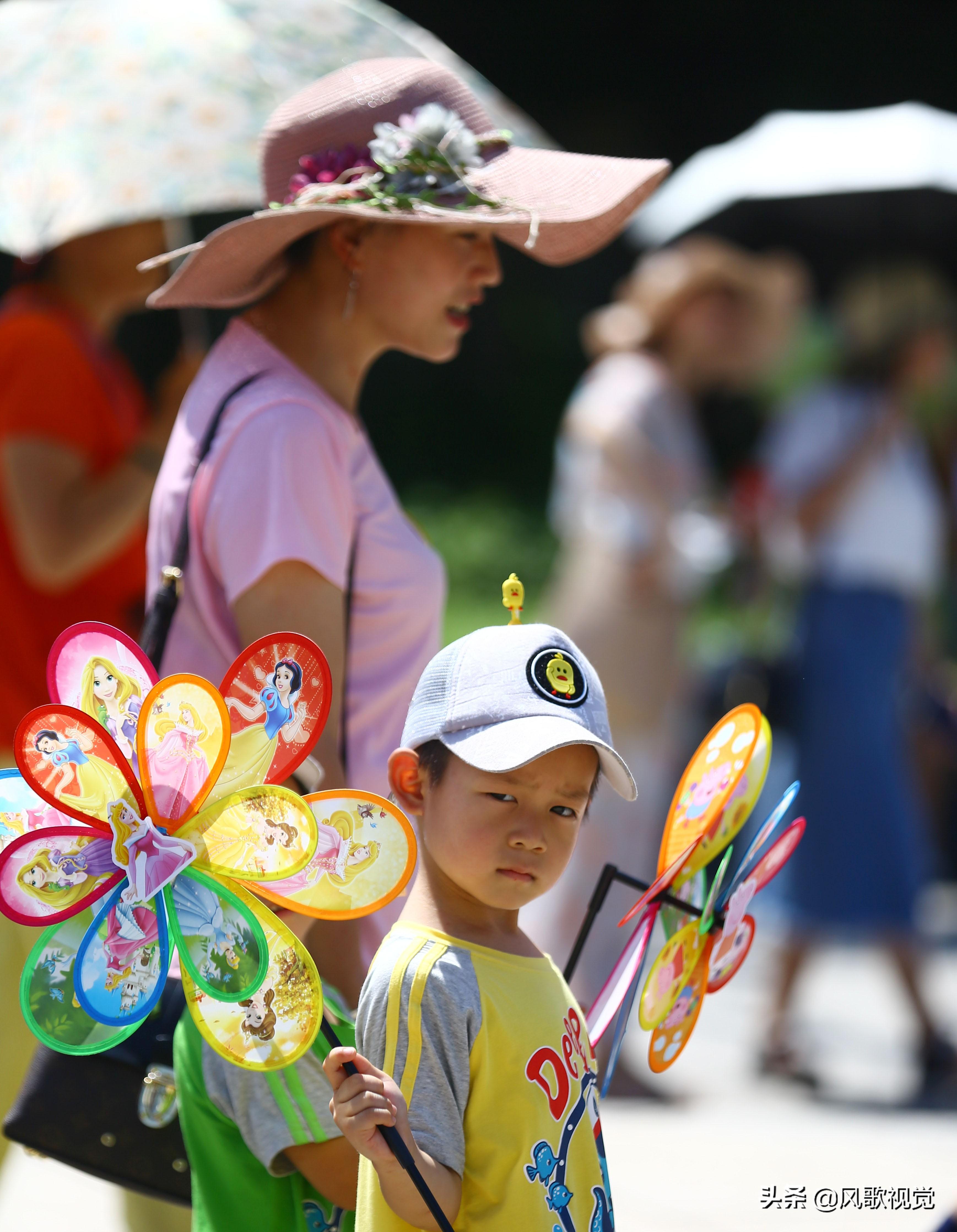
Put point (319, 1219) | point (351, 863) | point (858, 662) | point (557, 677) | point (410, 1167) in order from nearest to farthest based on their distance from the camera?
point (410, 1167)
point (351, 863)
point (557, 677)
point (319, 1219)
point (858, 662)

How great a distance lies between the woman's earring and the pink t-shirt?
11 cm

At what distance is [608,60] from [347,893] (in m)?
10.9

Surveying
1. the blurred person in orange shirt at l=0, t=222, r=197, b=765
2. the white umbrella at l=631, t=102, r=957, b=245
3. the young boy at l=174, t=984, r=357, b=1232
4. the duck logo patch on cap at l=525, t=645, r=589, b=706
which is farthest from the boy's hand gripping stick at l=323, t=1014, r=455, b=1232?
the white umbrella at l=631, t=102, r=957, b=245

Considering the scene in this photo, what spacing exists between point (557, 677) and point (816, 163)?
457 cm

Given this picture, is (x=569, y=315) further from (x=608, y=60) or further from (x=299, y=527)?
(x=299, y=527)

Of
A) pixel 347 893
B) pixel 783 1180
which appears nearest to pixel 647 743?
pixel 783 1180

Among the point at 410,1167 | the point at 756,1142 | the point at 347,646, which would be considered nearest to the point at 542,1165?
the point at 410,1167

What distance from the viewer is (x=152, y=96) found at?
8.93 feet

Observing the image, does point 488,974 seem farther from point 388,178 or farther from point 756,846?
Answer: point 388,178

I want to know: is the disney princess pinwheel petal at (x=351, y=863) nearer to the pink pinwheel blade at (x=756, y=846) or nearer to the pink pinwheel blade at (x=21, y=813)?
the pink pinwheel blade at (x=21, y=813)

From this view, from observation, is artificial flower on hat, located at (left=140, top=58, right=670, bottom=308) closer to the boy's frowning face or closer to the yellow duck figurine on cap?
the yellow duck figurine on cap

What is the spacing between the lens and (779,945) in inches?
185

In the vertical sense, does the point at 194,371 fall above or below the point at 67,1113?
above

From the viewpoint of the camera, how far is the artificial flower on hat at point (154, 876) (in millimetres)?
1443
